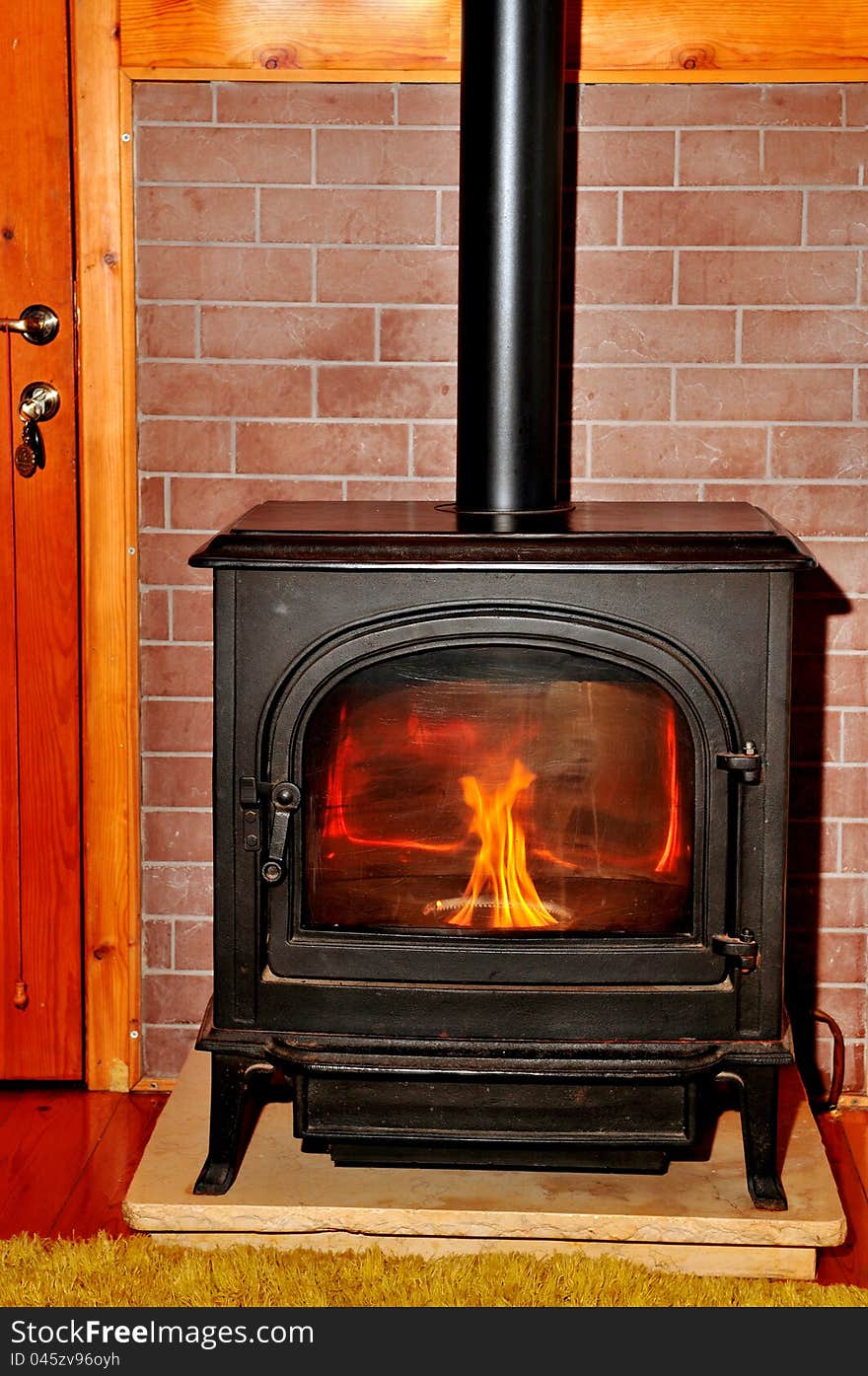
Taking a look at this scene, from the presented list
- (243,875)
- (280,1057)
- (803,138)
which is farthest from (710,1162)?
(803,138)

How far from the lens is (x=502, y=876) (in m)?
2.02

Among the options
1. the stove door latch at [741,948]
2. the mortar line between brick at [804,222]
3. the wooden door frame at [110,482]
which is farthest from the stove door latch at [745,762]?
the wooden door frame at [110,482]

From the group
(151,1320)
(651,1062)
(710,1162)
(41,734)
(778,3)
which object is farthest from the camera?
(41,734)

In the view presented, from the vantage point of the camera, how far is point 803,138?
2332 millimetres

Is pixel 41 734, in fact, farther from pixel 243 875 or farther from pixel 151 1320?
pixel 151 1320

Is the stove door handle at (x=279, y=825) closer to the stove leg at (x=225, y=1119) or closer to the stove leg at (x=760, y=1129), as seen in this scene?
the stove leg at (x=225, y=1119)

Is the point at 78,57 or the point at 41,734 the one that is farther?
the point at 41,734

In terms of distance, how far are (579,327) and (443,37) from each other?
19.0 inches

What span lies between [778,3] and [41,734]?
162 centimetres

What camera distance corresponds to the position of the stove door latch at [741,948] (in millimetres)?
1955

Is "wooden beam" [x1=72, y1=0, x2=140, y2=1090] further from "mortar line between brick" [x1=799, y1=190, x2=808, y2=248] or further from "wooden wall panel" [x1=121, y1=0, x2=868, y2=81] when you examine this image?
"mortar line between brick" [x1=799, y1=190, x2=808, y2=248]

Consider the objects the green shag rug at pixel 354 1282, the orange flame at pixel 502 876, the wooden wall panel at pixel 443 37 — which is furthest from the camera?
the wooden wall panel at pixel 443 37

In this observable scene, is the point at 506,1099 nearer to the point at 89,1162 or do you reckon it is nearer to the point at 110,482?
the point at 89,1162

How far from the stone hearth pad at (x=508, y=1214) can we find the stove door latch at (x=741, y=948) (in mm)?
339
